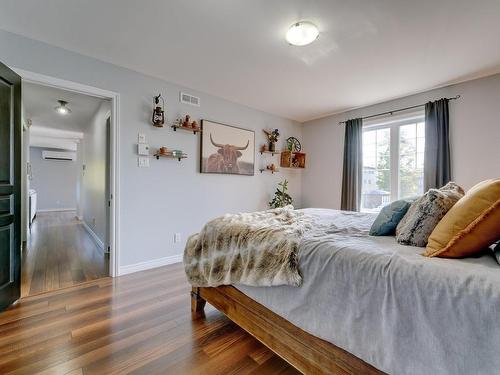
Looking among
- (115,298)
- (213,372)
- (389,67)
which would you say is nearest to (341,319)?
(213,372)

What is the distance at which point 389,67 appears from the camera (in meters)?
2.76

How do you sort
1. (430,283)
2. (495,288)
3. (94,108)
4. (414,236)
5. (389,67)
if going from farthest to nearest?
(94,108)
(389,67)
(414,236)
(430,283)
(495,288)

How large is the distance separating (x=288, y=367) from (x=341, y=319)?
64cm

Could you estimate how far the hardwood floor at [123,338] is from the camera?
1.43 meters

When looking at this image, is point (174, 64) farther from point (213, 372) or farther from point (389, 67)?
point (213, 372)

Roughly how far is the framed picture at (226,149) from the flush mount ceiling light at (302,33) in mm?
1799

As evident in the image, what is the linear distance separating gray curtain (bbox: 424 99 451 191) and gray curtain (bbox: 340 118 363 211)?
0.95 meters

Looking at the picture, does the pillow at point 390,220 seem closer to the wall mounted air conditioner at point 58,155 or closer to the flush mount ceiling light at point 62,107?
the flush mount ceiling light at point 62,107

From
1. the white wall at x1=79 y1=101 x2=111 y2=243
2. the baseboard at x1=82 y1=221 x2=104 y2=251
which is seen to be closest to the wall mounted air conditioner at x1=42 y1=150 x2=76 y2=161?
the white wall at x1=79 y1=101 x2=111 y2=243

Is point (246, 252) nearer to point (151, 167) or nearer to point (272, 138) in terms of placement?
point (151, 167)

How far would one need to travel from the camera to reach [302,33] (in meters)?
2.10

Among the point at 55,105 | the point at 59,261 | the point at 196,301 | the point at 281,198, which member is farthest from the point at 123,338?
the point at 55,105

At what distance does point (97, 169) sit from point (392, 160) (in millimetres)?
5244

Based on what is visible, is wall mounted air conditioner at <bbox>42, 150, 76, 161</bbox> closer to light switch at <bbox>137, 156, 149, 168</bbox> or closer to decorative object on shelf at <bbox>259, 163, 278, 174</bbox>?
light switch at <bbox>137, 156, 149, 168</bbox>
